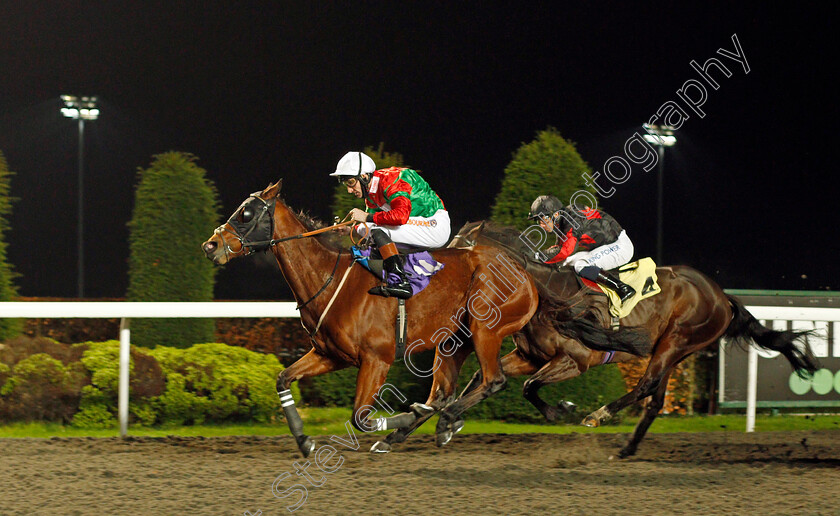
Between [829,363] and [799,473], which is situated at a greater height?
[829,363]

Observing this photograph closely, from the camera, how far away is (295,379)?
160 inches

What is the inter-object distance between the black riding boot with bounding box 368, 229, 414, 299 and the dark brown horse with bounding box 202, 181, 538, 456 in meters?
0.07

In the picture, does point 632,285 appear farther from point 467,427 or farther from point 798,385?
point 798,385

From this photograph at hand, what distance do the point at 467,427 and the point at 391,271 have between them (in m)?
1.93

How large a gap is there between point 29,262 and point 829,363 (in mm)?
16440

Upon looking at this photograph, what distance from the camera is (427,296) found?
4.26 metres

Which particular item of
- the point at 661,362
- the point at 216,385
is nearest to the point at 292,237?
the point at 216,385

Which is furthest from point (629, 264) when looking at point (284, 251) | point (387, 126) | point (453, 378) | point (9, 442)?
point (387, 126)

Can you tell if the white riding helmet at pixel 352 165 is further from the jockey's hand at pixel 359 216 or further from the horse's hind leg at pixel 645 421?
the horse's hind leg at pixel 645 421

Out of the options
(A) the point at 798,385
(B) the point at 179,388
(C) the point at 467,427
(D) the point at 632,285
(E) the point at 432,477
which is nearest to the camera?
(E) the point at 432,477

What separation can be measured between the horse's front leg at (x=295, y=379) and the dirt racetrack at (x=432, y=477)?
125 millimetres

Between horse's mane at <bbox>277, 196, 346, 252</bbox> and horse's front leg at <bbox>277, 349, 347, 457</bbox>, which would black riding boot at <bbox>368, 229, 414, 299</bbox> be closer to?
horse's mane at <bbox>277, 196, 346, 252</bbox>

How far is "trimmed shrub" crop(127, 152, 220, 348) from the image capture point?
5.71 m

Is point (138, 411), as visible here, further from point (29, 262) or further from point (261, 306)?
point (29, 262)
